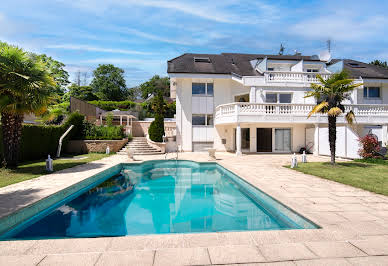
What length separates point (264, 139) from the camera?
21.2 metres

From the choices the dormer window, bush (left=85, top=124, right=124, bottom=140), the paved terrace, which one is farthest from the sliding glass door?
the paved terrace

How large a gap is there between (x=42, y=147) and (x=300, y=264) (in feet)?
56.5

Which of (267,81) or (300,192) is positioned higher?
(267,81)

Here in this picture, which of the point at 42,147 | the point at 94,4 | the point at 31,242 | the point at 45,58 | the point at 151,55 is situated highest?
the point at 45,58

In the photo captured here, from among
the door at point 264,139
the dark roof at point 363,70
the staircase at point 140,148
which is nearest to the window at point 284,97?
the door at point 264,139

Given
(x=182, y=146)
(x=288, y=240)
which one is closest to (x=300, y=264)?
(x=288, y=240)

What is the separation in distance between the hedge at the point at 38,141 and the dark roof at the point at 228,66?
1076 centimetres

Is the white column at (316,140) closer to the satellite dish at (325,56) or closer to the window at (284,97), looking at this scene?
the window at (284,97)

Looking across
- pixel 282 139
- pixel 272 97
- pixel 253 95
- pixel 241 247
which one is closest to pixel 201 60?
pixel 253 95

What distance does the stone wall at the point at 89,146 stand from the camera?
19.0 metres

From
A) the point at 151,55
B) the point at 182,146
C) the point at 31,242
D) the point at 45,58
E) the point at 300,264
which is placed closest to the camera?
the point at 300,264

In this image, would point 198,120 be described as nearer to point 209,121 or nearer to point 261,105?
point 209,121

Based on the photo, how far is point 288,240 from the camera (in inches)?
148

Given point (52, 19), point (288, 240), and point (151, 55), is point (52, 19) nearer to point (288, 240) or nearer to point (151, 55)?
point (151, 55)
